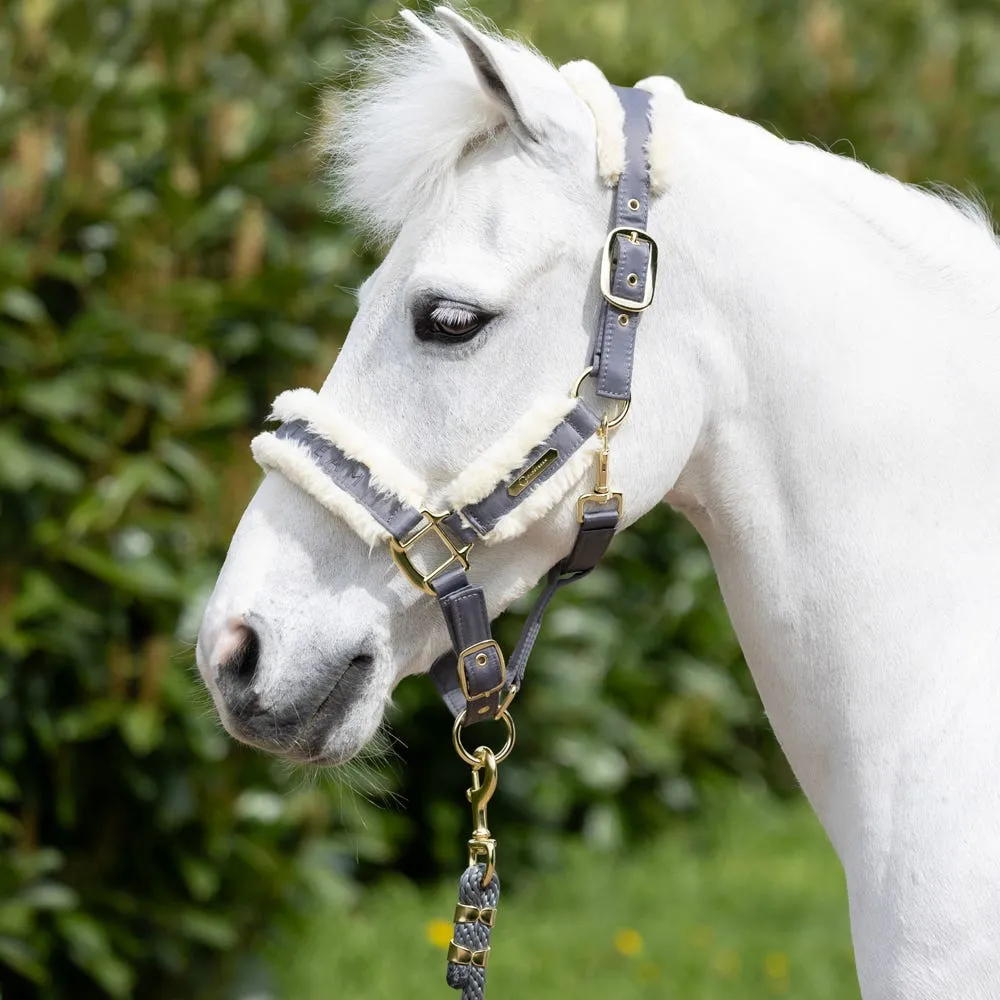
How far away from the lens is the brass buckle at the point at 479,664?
5.92 ft

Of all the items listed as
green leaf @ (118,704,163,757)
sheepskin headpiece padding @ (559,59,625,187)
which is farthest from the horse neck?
green leaf @ (118,704,163,757)

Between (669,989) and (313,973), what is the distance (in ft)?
3.36

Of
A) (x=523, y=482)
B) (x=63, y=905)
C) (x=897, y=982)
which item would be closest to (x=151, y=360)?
(x=63, y=905)

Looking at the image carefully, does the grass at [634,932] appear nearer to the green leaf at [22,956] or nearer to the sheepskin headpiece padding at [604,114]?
the green leaf at [22,956]

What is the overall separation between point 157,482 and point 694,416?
2040 millimetres

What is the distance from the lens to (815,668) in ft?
5.89

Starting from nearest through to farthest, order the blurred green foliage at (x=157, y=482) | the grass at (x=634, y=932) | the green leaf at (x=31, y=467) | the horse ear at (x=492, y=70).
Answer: the horse ear at (x=492, y=70) < the green leaf at (x=31, y=467) < the blurred green foliage at (x=157, y=482) < the grass at (x=634, y=932)

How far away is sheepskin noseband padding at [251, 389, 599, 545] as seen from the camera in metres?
1.73

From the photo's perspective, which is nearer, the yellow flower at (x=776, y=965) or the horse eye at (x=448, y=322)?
the horse eye at (x=448, y=322)

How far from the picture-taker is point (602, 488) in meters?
1.78

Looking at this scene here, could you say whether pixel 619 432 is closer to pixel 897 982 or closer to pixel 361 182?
pixel 361 182

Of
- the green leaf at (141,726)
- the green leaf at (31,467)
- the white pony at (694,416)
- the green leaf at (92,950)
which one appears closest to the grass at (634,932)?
the green leaf at (92,950)

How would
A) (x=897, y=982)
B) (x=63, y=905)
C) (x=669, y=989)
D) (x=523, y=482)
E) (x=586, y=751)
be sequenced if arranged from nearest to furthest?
(x=897, y=982)
(x=523, y=482)
(x=63, y=905)
(x=669, y=989)
(x=586, y=751)

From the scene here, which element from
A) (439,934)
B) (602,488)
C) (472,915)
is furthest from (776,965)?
(602,488)
